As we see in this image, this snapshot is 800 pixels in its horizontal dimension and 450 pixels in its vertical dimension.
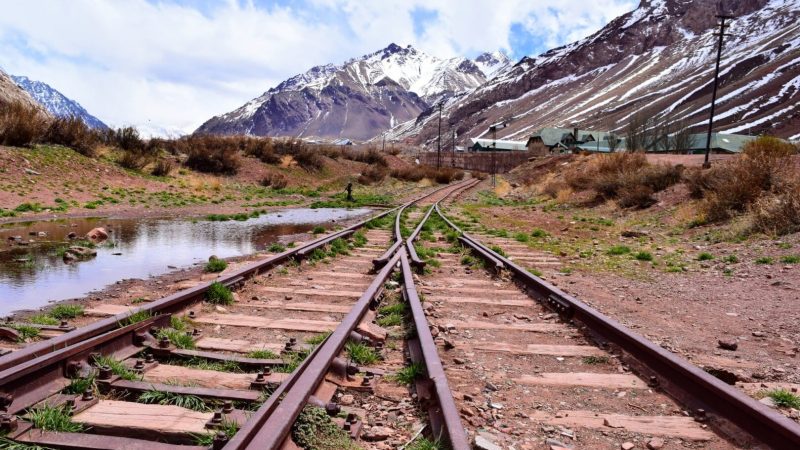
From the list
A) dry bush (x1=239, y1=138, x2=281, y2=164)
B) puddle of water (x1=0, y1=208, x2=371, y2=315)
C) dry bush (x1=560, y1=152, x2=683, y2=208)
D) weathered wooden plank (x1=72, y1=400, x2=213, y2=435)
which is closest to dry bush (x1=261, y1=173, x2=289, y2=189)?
dry bush (x1=239, y1=138, x2=281, y2=164)

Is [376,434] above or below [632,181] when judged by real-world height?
below

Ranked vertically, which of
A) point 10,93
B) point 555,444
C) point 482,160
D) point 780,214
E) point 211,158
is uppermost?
point 482,160

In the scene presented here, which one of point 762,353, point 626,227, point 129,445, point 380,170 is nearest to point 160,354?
point 129,445

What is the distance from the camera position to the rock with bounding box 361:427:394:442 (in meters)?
2.93

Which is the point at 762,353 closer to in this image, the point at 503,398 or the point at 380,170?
the point at 503,398

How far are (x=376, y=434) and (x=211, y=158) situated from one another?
26.9m

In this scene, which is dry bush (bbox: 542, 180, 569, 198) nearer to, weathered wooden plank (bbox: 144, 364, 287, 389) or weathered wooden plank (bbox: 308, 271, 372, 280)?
weathered wooden plank (bbox: 308, 271, 372, 280)

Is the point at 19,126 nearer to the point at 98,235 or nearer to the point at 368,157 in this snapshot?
the point at 98,235

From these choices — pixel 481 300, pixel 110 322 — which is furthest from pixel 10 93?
pixel 481 300

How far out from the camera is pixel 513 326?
5.45 meters

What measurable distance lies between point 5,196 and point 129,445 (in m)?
16.0

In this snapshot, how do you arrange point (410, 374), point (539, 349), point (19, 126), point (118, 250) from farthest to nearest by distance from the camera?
point (19, 126), point (118, 250), point (539, 349), point (410, 374)

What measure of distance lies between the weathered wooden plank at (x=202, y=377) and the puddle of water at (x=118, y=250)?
10.1 ft

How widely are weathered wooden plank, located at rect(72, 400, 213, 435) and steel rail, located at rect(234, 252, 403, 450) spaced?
39 centimetres
